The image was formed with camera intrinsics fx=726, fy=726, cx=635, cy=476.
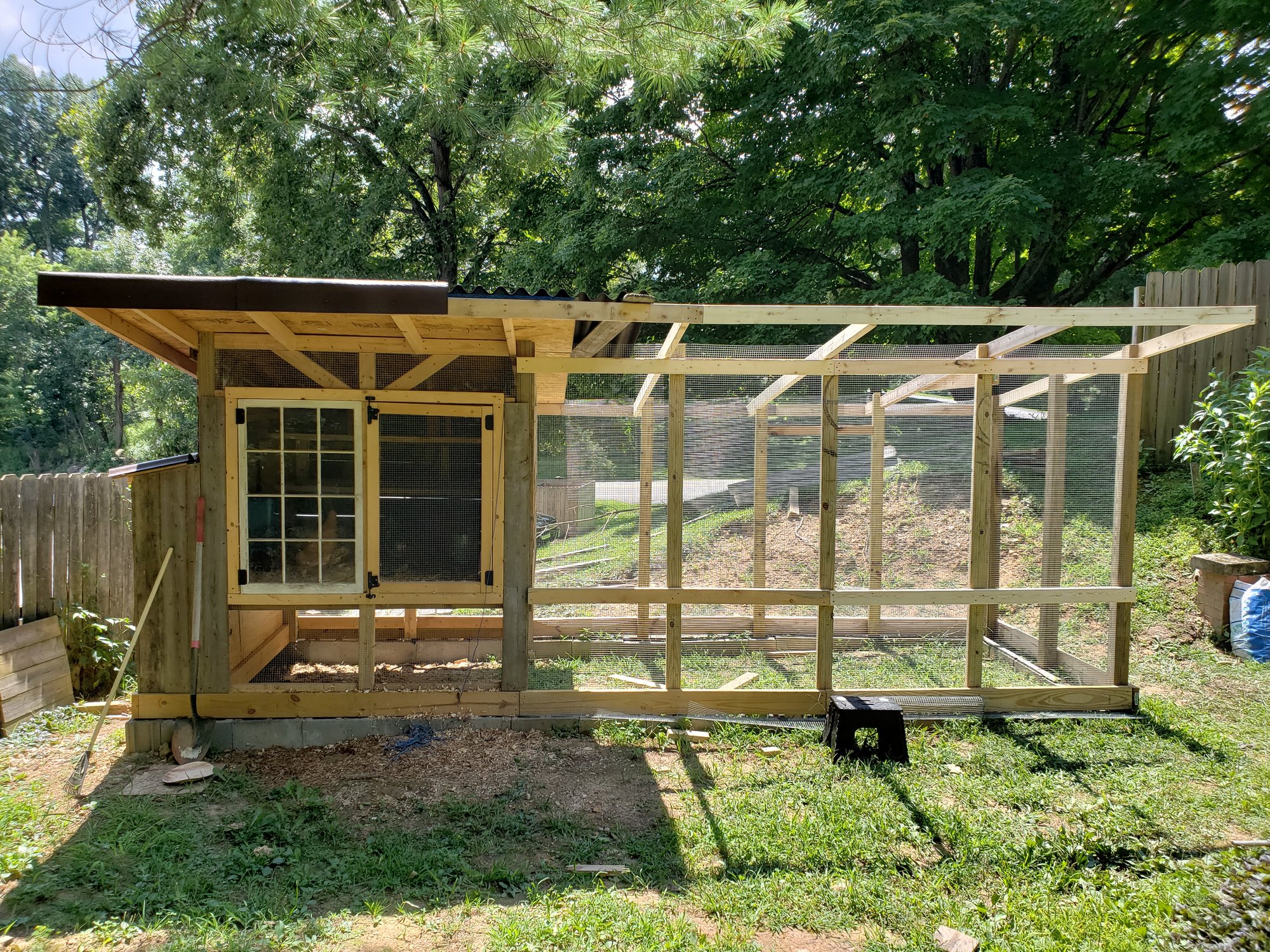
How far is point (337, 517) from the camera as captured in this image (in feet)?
14.7

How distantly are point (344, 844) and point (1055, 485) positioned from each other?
4.82 m

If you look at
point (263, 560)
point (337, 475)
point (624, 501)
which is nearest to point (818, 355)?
point (624, 501)

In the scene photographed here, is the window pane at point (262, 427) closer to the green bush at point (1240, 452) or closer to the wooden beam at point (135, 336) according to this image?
the wooden beam at point (135, 336)

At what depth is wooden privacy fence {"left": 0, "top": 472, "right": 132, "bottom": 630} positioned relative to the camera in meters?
5.11

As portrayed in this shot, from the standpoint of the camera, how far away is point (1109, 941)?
2.54 meters

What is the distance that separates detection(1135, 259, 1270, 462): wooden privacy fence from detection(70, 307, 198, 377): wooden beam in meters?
8.22

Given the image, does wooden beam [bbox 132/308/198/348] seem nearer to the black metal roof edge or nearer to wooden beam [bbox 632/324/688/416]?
the black metal roof edge

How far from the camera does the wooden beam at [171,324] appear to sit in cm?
406

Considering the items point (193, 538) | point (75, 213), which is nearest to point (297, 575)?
point (193, 538)

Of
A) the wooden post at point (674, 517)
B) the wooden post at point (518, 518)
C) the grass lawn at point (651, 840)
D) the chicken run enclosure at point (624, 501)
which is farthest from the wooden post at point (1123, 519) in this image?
the wooden post at point (518, 518)

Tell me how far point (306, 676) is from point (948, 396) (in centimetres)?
550

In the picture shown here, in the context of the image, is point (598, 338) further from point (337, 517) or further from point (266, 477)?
point (266, 477)

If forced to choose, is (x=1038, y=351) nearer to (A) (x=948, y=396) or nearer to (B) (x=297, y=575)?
(A) (x=948, y=396)

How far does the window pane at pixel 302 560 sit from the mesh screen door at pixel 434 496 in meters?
0.39
